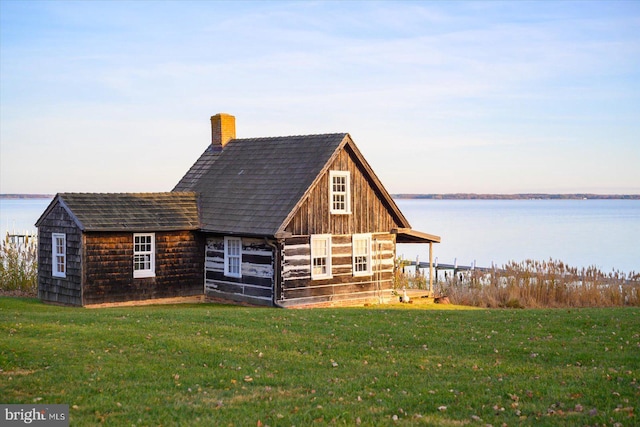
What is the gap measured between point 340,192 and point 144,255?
8.14 meters

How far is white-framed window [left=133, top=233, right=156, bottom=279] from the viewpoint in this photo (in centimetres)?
2872

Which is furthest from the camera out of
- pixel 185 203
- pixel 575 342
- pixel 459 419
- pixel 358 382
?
pixel 185 203

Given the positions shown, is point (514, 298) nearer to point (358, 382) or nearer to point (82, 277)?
point (82, 277)

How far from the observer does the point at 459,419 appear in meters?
11.3

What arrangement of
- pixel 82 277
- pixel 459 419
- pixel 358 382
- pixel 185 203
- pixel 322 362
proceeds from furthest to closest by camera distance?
1. pixel 185 203
2. pixel 82 277
3. pixel 322 362
4. pixel 358 382
5. pixel 459 419

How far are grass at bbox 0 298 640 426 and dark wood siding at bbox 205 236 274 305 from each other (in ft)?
22.9

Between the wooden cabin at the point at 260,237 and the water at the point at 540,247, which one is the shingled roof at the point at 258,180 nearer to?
the wooden cabin at the point at 260,237

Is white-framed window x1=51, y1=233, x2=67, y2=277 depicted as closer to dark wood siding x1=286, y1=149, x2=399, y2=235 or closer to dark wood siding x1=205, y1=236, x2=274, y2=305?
dark wood siding x1=205, y1=236, x2=274, y2=305

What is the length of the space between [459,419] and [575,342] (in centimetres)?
719

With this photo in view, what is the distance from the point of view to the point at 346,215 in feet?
98.6

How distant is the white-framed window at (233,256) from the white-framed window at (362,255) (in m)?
4.74

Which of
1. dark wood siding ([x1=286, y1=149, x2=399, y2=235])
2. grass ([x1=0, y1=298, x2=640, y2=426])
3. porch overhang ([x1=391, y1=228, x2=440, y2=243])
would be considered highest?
dark wood siding ([x1=286, y1=149, x2=399, y2=235])

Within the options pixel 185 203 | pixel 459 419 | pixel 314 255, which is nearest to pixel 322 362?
pixel 459 419

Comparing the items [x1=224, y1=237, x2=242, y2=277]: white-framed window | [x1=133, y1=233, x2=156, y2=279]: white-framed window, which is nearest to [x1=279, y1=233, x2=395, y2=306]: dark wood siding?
[x1=224, y1=237, x2=242, y2=277]: white-framed window
